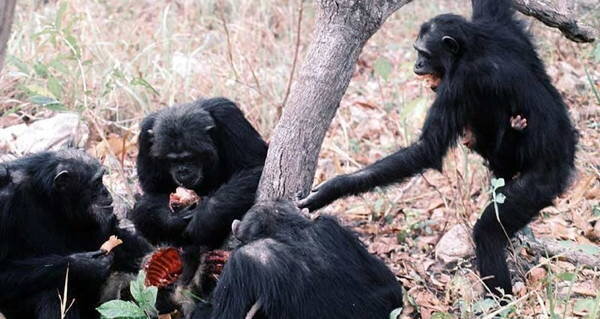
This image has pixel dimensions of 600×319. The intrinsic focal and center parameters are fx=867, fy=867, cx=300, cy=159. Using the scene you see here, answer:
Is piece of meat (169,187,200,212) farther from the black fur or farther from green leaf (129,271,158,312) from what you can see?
green leaf (129,271,158,312)

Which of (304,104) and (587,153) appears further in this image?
(587,153)

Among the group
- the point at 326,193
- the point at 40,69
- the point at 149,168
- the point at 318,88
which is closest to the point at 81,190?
the point at 149,168

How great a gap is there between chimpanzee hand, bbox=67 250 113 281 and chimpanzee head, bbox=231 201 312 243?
39.1 inches

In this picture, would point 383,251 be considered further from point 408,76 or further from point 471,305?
point 408,76

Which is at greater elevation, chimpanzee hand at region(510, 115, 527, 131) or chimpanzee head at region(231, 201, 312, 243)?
chimpanzee hand at region(510, 115, 527, 131)

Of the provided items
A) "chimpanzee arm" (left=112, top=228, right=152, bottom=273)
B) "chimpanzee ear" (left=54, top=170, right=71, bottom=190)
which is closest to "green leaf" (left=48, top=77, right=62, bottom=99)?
"chimpanzee arm" (left=112, top=228, right=152, bottom=273)

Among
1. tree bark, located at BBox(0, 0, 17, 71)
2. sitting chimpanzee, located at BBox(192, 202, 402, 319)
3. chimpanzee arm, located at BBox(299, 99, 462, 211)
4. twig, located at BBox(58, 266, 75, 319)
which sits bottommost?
twig, located at BBox(58, 266, 75, 319)

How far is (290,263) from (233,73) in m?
4.61

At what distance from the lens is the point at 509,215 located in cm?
547

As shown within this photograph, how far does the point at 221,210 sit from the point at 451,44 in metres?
1.86

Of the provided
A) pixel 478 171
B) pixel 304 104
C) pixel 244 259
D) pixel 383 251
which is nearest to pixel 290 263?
pixel 244 259

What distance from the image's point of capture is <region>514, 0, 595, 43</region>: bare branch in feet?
17.4

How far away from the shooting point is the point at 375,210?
7020 mm

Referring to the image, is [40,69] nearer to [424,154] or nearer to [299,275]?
[424,154]
